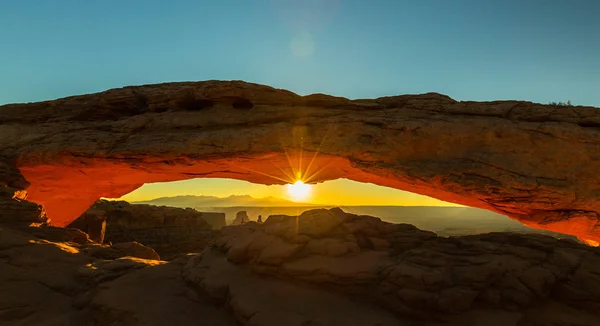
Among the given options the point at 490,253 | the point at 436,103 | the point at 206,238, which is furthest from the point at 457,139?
the point at 206,238

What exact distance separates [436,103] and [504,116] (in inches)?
92.7

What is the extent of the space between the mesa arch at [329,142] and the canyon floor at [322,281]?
12.8 ft

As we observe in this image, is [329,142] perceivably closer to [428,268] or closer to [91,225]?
[428,268]

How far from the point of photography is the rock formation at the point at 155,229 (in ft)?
75.4

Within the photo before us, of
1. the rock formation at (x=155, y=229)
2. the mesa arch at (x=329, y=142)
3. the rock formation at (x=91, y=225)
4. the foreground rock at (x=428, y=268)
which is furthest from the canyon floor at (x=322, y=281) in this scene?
the rock formation at (x=155, y=229)

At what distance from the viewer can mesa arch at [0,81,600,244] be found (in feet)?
33.2

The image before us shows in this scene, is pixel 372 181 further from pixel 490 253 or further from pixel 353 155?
pixel 490 253

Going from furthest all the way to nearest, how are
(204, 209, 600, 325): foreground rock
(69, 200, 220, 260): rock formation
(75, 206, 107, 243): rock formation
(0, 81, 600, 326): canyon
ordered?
(69, 200, 220, 260): rock formation → (75, 206, 107, 243): rock formation → (0, 81, 600, 326): canyon → (204, 209, 600, 325): foreground rock

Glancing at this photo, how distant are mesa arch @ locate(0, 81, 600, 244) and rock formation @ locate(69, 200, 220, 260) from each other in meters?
9.30

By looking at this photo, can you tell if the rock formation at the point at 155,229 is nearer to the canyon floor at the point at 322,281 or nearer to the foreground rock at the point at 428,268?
the canyon floor at the point at 322,281

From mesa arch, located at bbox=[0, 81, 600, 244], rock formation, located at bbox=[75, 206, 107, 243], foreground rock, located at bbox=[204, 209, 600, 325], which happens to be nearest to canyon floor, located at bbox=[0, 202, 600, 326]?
foreground rock, located at bbox=[204, 209, 600, 325]

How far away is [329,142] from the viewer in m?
11.4

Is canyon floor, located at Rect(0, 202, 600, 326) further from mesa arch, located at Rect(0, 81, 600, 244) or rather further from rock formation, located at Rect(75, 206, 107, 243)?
rock formation, located at Rect(75, 206, 107, 243)

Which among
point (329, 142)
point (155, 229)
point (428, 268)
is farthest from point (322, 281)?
point (155, 229)
